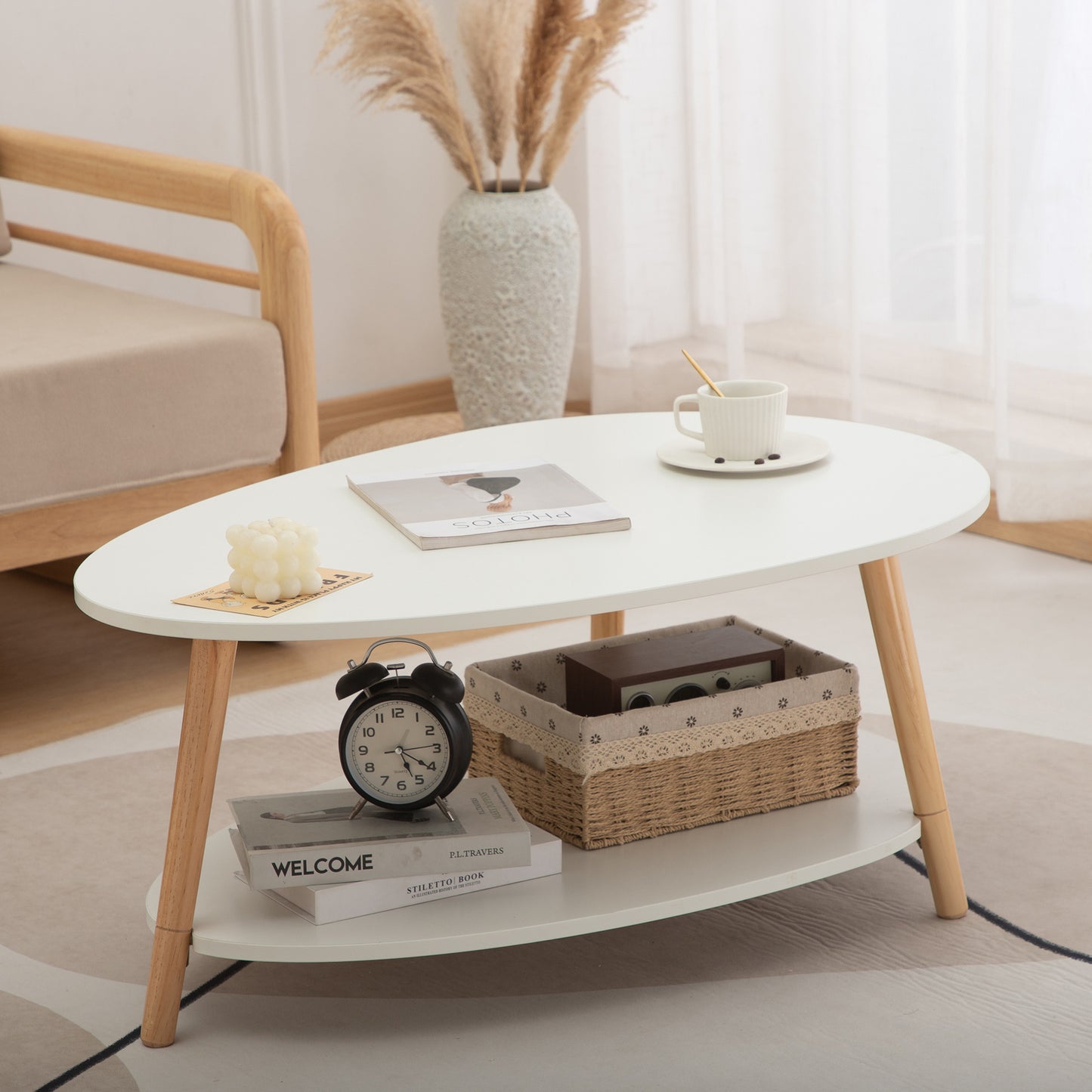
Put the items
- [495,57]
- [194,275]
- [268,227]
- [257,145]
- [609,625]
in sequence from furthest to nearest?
[257,145] < [495,57] < [194,275] < [268,227] < [609,625]

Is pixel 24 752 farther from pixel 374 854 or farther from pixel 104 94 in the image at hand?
pixel 104 94

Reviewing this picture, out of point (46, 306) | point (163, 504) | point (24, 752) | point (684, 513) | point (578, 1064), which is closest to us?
point (578, 1064)

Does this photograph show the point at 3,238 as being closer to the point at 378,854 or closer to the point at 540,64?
the point at 540,64

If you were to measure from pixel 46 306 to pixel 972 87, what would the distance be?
59.2 inches

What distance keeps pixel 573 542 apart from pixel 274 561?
0.27 meters

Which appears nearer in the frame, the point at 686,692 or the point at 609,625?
the point at 686,692

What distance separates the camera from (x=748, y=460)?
1526mm

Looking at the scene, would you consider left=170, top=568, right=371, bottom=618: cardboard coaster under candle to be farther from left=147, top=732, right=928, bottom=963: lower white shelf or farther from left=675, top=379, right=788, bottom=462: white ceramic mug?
left=675, top=379, right=788, bottom=462: white ceramic mug

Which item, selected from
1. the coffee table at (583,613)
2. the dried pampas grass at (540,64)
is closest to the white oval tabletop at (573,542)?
the coffee table at (583,613)

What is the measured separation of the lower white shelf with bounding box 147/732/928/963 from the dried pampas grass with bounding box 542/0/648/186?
1797 millimetres

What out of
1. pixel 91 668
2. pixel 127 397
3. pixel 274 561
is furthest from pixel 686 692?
pixel 91 668

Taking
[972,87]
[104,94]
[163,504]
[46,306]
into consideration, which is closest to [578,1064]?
[163,504]

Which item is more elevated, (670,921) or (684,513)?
(684,513)

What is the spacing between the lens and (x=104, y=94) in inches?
120
